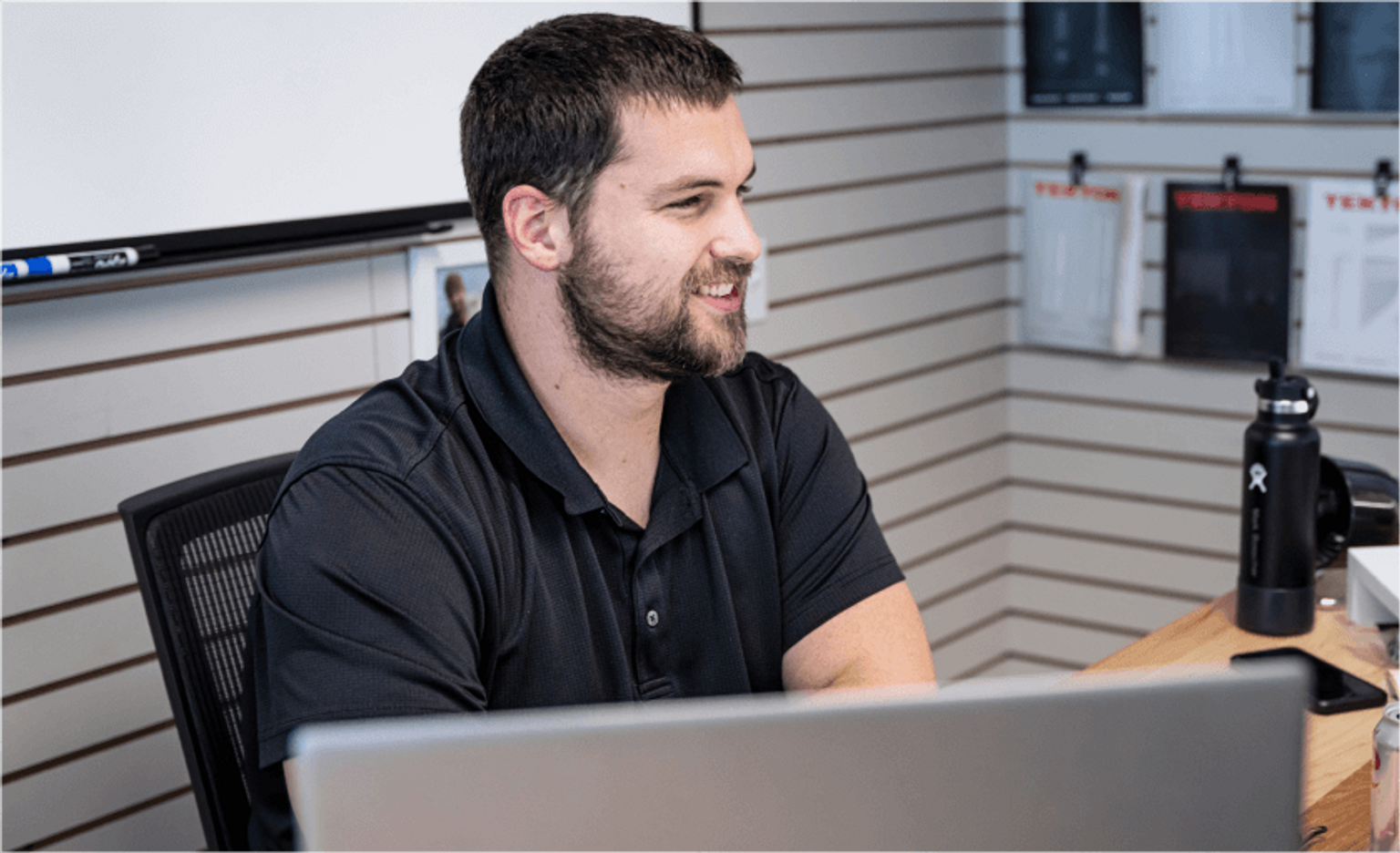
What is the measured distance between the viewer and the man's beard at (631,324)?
156 centimetres

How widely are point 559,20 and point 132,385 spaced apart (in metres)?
0.87

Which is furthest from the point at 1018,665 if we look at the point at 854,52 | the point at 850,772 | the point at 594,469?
the point at 850,772

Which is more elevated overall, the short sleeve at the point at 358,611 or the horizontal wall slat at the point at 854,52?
the horizontal wall slat at the point at 854,52

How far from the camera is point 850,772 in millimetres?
670

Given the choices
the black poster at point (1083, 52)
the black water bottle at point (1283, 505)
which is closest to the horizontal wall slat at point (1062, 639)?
the black poster at point (1083, 52)

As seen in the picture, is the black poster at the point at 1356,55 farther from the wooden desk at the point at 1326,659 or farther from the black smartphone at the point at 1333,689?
the black smartphone at the point at 1333,689

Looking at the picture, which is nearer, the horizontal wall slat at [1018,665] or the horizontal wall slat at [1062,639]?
the horizontal wall slat at [1062,639]

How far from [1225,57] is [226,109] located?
200 cm

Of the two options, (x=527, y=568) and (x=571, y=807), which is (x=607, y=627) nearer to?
(x=527, y=568)

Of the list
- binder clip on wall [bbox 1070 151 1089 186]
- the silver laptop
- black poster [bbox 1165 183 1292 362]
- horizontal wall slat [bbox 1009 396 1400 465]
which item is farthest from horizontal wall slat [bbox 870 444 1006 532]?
the silver laptop

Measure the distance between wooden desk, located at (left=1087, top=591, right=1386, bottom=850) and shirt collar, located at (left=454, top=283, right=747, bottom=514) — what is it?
1.66 feet

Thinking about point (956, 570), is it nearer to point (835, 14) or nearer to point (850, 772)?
point (835, 14)

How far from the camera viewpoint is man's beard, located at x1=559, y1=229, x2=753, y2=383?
61.4 inches

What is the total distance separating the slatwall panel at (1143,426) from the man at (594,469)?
167 centimetres
